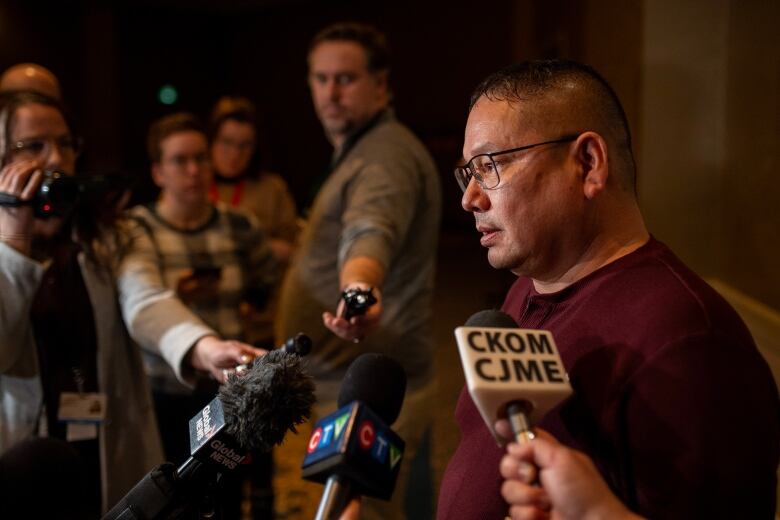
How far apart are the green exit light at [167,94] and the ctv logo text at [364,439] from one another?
948 cm

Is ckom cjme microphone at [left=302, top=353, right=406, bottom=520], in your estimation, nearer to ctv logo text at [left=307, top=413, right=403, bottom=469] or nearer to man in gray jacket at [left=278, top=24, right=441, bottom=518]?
ctv logo text at [left=307, top=413, right=403, bottom=469]

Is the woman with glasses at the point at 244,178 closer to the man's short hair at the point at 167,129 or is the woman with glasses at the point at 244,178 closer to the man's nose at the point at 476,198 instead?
the man's short hair at the point at 167,129

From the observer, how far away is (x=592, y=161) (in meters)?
1.05

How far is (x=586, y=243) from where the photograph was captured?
3.52ft

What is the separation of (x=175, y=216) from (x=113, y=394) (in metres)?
0.94

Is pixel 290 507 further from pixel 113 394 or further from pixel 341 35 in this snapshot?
pixel 341 35

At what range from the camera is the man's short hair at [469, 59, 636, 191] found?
107 centimetres

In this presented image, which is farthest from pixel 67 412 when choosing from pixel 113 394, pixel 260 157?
pixel 260 157

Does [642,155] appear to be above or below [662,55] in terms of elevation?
below

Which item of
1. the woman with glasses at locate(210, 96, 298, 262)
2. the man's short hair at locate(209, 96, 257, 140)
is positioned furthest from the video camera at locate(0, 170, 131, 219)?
the man's short hair at locate(209, 96, 257, 140)

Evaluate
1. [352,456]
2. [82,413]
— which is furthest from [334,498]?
[82,413]

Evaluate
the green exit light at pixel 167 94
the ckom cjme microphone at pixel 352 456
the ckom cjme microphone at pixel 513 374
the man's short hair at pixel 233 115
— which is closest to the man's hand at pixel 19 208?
the ckom cjme microphone at pixel 352 456

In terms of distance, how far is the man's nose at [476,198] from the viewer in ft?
3.57

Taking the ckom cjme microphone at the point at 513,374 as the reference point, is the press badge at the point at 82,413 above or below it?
below
